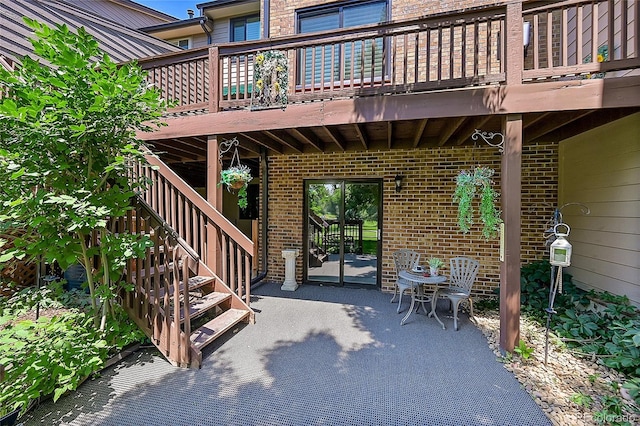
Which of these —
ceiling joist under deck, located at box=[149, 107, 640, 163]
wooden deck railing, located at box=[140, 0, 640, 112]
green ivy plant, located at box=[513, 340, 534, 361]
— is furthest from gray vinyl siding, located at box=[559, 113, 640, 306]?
green ivy plant, located at box=[513, 340, 534, 361]

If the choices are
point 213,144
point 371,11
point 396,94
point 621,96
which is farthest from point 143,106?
point 371,11

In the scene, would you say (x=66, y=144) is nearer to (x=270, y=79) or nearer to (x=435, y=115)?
(x=270, y=79)

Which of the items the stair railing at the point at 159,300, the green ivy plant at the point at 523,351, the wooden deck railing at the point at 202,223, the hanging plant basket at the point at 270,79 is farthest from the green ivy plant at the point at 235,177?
the green ivy plant at the point at 523,351

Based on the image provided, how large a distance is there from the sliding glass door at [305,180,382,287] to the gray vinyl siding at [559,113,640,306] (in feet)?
9.92

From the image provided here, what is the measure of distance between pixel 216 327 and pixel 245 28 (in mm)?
7051

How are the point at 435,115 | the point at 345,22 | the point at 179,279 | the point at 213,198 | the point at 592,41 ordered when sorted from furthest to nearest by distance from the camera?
the point at 345,22 → the point at 213,198 → the point at 435,115 → the point at 179,279 → the point at 592,41

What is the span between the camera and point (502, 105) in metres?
3.05

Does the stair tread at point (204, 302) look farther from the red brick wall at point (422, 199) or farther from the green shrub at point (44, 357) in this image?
the red brick wall at point (422, 199)

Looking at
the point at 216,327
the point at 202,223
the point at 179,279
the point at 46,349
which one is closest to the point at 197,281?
the point at 179,279

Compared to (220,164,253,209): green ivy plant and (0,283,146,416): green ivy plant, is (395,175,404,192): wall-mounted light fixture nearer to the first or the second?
(220,164,253,209): green ivy plant

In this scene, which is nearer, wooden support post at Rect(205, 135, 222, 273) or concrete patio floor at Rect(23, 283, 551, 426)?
concrete patio floor at Rect(23, 283, 551, 426)

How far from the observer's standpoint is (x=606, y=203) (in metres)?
3.76

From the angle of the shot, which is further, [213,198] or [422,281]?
[213,198]

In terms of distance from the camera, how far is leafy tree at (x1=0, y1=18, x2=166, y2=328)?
7.18 ft
